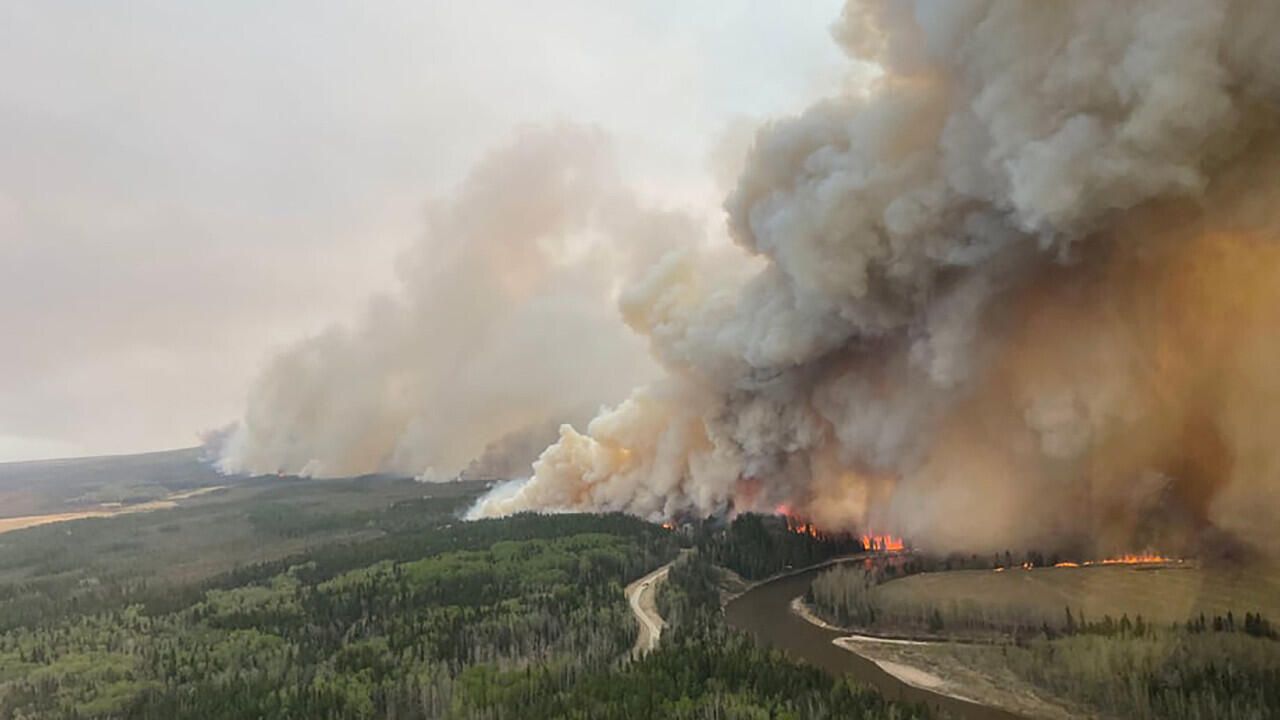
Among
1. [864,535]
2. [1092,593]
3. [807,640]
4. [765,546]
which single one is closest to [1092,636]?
[1092,593]

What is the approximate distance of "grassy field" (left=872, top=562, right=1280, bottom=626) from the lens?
65875 millimetres

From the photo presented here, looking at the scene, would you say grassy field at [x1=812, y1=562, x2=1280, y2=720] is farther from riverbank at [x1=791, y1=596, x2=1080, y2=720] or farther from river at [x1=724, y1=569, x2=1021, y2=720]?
river at [x1=724, y1=569, x2=1021, y2=720]

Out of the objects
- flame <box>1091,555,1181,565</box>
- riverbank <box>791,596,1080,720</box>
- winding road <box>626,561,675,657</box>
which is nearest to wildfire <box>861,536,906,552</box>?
flame <box>1091,555,1181,565</box>

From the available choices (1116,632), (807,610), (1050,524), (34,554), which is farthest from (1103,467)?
(34,554)

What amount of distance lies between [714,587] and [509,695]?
42.6m

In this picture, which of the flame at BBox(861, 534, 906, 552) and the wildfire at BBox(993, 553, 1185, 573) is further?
the flame at BBox(861, 534, 906, 552)

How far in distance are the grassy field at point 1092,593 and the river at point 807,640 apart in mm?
9758

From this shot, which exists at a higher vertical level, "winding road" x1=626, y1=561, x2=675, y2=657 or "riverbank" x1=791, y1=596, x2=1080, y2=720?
"winding road" x1=626, y1=561, x2=675, y2=657

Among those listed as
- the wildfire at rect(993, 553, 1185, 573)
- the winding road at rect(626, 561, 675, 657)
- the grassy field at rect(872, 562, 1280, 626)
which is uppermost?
the wildfire at rect(993, 553, 1185, 573)

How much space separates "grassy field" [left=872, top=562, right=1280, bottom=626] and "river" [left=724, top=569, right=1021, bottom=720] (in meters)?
9.76

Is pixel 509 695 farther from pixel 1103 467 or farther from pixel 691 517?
pixel 691 517

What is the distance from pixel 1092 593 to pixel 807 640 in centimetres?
2759

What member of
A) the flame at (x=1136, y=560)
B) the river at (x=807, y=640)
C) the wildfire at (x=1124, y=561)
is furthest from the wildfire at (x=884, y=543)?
the flame at (x=1136, y=560)

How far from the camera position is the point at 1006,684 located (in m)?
63.3
